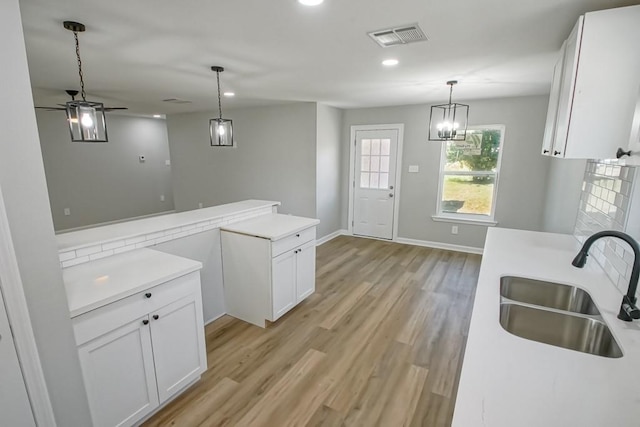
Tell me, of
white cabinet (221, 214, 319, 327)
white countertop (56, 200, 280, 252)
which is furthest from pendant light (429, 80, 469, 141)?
white countertop (56, 200, 280, 252)

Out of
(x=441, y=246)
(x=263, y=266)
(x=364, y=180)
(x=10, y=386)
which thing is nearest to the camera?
(x=10, y=386)

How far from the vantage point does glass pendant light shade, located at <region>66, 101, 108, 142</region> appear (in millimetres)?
1948

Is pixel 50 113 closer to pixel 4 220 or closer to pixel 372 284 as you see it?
pixel 4 220

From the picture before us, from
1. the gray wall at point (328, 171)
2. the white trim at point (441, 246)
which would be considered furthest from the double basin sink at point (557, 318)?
the gray wall at point (328, 171)

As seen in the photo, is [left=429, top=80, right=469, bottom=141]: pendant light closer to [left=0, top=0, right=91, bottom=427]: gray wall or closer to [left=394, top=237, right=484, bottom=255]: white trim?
[left=394, top=237, right=484, bottom=255]: white trim

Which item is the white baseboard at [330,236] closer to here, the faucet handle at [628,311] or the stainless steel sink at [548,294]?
the stainless steel sink at [548,294]

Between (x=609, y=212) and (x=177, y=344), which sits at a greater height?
(x=609, y=212)

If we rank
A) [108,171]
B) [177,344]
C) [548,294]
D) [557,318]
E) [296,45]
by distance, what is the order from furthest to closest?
[108,171] < [296,45] < [177,344] < [548,294] < [557,318]

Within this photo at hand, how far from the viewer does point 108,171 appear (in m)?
6.63

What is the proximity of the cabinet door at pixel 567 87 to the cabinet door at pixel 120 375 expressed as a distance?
8.29 ft

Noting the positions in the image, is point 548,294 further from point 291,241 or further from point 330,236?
point 330,236

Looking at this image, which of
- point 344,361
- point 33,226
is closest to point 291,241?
point 344,361

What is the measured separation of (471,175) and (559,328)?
3.71 meters

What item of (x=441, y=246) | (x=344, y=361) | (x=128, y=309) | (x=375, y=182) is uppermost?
(x=375, y=182)
